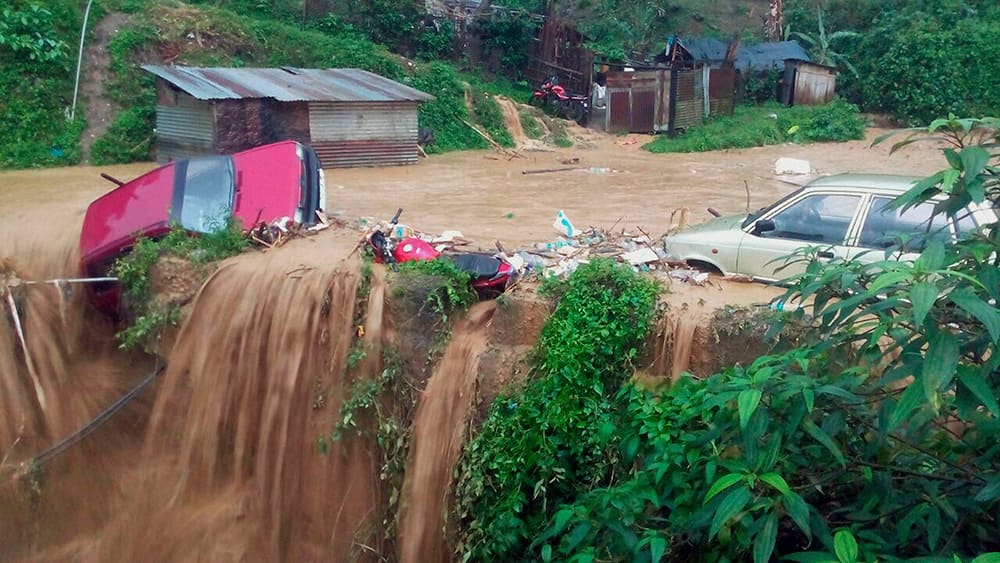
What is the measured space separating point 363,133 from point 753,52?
47.4 ft

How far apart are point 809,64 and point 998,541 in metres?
23.9

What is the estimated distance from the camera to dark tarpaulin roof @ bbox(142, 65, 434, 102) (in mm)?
16484

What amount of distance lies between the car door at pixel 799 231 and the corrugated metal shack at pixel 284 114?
10.6m

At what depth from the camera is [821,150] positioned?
2152 cm

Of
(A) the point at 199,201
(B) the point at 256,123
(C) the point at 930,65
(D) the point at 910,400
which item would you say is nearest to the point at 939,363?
(D) the point at 910,400

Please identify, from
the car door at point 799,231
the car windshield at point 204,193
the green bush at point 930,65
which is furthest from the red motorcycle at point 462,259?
the green bush at point 930,65

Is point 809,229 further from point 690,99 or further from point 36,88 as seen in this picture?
point 690,99

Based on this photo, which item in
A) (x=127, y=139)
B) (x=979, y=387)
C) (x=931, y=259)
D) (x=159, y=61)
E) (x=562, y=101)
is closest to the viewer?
(x=979, y=387)

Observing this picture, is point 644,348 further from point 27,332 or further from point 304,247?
point 27,332

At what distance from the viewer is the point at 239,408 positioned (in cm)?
905

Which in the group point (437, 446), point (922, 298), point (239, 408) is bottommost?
point (239, 408)

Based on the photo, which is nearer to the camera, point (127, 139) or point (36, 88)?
point (127, 139)

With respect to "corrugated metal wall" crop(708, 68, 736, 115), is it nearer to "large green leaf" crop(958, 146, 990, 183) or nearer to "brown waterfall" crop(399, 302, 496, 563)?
"brown waterfall" crop(399, 302, 496, 563)

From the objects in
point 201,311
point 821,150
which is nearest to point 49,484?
point 201,311
